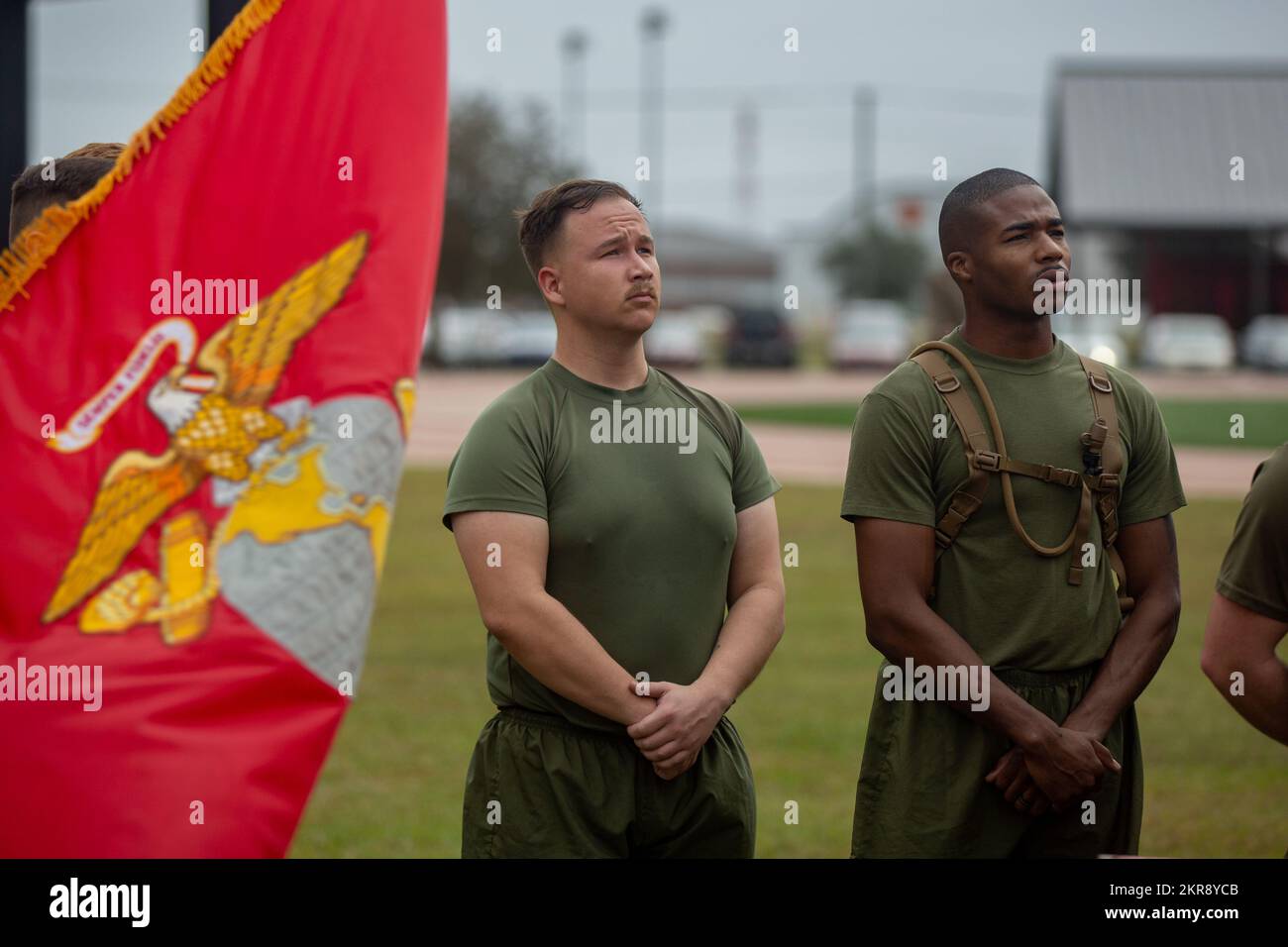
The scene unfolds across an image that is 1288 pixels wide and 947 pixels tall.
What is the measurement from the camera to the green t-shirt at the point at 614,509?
10.7 feet

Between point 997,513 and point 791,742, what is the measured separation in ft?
14.8

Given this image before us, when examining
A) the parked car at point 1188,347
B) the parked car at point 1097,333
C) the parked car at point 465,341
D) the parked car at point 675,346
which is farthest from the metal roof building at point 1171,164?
the parked car at point 465,341

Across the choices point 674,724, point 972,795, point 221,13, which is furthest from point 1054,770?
point 221,13

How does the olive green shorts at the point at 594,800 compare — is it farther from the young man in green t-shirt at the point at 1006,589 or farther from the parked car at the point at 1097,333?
the parked car at the point at 1097,333

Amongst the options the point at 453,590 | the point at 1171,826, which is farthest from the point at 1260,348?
the point at 1171,826

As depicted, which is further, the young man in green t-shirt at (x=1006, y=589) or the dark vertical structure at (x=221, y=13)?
the dark vertical structure at (x=221, y=13)

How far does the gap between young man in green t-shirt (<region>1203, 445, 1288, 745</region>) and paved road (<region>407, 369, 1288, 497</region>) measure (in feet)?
25.2

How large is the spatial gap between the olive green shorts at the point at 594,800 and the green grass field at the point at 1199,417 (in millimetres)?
17756

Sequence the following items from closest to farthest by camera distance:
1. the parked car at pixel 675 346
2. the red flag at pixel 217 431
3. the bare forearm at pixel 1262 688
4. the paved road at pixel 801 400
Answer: the bare forearm at pixel 1262 688
the red flag at pixel 217 431
the paved road at pixel 801 400
the parked car at pixel 675 346

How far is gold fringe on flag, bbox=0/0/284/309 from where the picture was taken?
3.45m

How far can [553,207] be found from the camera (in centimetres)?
343

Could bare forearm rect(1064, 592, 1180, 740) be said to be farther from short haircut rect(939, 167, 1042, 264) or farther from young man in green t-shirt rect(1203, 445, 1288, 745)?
short haircut rect(939, 167, 1042, 264)

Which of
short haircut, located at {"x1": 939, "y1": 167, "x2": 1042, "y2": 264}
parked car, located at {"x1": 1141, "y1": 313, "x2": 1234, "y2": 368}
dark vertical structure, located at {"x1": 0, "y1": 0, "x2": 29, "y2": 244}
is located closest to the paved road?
parked car, located at {"x1": 1141, "y1": 313, "x2": 1234, "y2": 368}
